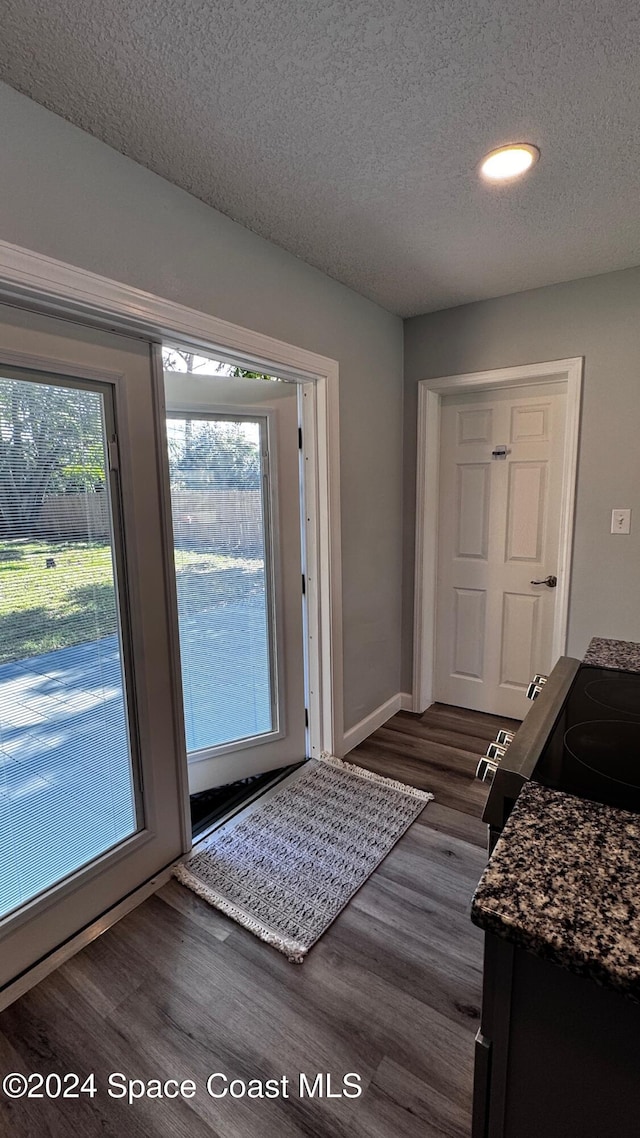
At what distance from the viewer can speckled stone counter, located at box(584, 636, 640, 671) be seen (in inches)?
56.3

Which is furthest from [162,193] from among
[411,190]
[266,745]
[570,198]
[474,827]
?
[474,827]

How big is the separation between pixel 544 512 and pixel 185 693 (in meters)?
2.13

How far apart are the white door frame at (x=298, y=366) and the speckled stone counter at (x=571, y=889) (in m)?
1.39

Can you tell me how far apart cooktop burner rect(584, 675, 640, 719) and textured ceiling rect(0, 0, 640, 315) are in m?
1.48

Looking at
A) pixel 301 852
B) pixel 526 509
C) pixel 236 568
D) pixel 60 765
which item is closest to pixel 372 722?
pixel 301 852

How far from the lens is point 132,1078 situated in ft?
3.97

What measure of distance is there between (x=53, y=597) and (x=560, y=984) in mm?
1450

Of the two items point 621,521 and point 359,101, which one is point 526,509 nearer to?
point 621,521

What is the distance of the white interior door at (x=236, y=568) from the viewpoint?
7.06ft

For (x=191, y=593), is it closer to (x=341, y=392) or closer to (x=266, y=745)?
(x=266, y=745)

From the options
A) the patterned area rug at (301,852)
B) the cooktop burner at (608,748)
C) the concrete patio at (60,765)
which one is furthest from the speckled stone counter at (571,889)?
the concrete patio at (60,765)

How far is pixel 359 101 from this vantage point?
1.26m

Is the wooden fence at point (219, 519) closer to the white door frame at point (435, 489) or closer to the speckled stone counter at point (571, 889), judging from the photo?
the white door frame at point (435, 489)

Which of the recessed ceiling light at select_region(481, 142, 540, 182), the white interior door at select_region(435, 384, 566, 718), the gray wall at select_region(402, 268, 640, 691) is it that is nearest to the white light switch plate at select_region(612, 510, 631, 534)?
the gray wall at select_region(402, 268, 640, 691)
